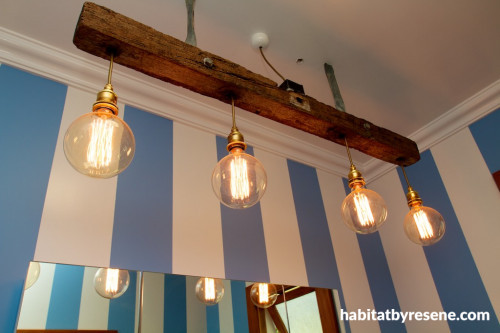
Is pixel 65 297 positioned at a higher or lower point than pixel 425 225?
lower

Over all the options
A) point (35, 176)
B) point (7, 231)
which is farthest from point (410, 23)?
Answer: point (7, 231)

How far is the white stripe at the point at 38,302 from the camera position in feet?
4.28

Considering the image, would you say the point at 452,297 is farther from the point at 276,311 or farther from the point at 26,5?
the point at 26,5

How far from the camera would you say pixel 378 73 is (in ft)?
6.92

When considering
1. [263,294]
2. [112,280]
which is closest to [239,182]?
[112,280]

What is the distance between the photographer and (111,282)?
1.50 m

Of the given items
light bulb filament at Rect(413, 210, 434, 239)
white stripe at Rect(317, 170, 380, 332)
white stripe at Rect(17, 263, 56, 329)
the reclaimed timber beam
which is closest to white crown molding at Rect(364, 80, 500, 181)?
white stripe at Rect(317, 170, 380, 332)

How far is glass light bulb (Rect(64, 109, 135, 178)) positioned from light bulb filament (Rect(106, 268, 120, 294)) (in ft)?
2.29

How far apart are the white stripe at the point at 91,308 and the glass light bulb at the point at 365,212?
1.06 m

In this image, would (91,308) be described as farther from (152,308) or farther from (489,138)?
(489,138)

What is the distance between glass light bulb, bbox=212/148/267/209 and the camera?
1.14m

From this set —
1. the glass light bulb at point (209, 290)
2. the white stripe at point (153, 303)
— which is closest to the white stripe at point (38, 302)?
the white stripe at point (153, 303)

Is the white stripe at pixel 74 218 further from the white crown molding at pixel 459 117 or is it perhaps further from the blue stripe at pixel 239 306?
the white crown molding at pixel 459 117

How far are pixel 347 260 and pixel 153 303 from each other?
137 centimetres
